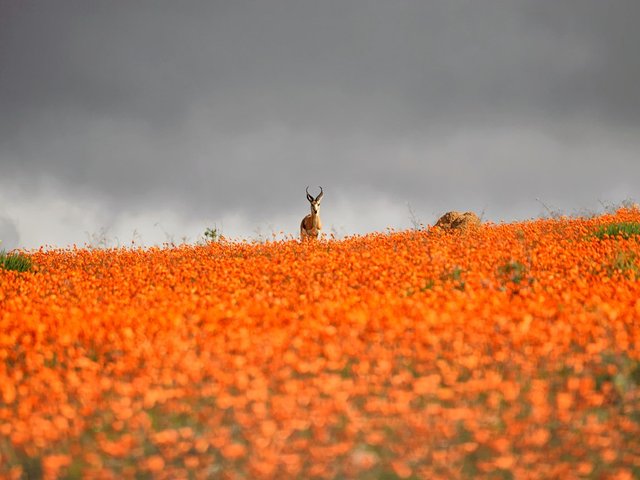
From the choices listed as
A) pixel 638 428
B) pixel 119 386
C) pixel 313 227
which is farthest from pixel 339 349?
pixel 313 227

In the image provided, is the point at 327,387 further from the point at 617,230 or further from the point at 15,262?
the point at 15,262

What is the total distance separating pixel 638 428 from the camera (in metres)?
6.11

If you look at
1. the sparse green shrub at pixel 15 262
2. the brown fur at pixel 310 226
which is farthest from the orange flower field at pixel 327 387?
the brown fur at pixel 310 226

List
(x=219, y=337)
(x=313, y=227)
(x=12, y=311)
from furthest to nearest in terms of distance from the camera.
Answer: (x=313, y=227), (x=12, y=311), (x=219, y=337)

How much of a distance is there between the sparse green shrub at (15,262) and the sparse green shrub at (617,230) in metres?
13.9

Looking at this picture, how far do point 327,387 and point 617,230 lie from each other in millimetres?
13965

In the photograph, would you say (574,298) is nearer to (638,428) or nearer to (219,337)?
→ (638,428)

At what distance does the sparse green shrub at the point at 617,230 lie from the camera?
57.7 feet

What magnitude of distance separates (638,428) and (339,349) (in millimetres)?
2734

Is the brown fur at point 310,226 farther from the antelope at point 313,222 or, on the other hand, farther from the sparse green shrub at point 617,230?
the sparse green shrub at point 617,230

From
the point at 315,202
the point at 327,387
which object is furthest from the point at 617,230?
the point at 327,387

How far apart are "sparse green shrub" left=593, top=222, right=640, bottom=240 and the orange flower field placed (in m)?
7.11

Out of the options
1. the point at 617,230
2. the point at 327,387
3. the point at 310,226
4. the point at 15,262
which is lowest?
the point at 327,387

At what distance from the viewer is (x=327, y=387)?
604 centimetres
